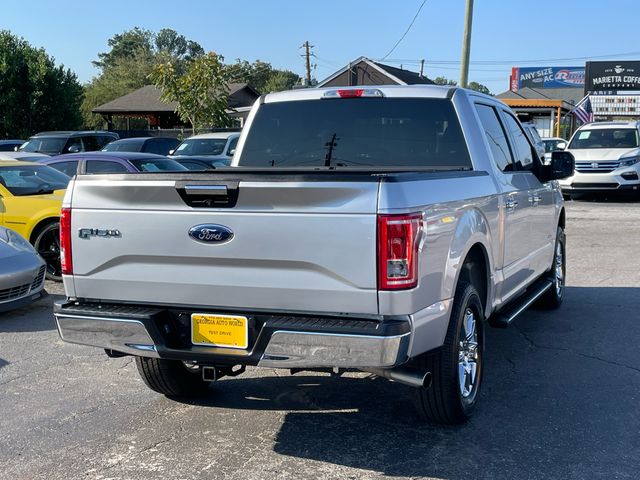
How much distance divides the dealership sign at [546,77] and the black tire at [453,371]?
5885 centimetres

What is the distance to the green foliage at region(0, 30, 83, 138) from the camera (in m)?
38.7

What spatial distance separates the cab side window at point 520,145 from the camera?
248 inches

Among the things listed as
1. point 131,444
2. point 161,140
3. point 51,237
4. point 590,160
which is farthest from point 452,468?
point 161,140

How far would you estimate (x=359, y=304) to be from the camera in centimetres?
368

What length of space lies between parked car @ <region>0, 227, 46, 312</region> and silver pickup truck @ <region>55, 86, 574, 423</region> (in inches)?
116

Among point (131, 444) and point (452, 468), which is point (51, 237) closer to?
point (131, 444)

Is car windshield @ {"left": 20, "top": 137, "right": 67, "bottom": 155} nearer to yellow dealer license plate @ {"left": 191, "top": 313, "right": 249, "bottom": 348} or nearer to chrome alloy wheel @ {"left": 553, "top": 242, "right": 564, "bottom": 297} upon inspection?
chrome alloy wheel @ {"left": 553, "top": 242, "right": 564, "bottom": 297}

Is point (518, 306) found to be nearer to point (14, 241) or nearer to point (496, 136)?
point (496, 136)

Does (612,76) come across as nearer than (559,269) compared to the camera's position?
No

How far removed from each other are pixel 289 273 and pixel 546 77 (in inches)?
2419

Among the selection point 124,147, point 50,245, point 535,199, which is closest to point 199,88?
point 124,147

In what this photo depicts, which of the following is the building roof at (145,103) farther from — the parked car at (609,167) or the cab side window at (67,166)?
the cab side window at (67,166)

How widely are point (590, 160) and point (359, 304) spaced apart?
56.8 feet

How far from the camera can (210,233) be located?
3912 millimetres
